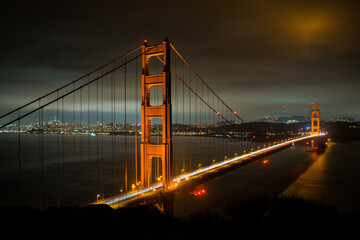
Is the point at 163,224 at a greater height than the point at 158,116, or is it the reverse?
the point at 158,116

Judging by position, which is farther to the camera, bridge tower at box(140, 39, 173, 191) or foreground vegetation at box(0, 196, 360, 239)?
bridge tower at box(140, 39, 173, 191)

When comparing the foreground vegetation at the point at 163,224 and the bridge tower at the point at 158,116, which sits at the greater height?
the bridge tower at the point at 158,116

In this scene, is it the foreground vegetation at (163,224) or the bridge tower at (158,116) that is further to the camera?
the bridge tower at (158,116)

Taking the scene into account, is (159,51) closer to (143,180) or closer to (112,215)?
(143,180)

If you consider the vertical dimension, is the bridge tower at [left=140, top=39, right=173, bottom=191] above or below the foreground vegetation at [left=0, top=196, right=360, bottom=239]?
above

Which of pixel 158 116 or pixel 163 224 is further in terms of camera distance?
pixel 158 116

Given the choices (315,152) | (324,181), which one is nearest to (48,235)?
(324,181)
